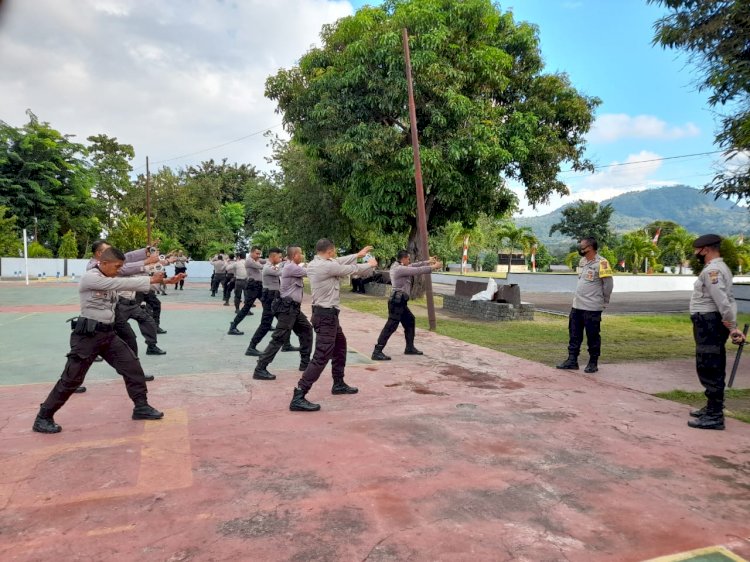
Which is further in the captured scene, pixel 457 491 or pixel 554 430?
pixel 554 430

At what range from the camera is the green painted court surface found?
285 inches

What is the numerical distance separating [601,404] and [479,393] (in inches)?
53.3

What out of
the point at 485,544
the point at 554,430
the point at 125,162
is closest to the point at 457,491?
the point at 485,544

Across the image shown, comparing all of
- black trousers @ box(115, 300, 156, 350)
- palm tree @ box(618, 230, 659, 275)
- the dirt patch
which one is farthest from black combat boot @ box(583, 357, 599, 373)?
palm tree @ box(618, 230, 659, 275)

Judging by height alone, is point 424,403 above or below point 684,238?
below

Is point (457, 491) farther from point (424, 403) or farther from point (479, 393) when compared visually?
point (479, 393)

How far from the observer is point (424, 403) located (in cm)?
579

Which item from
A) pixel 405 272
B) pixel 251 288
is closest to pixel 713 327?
pixel 405 272

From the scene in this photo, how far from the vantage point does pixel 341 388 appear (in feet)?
20.4

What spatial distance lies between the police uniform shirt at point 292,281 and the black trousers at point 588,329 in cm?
405

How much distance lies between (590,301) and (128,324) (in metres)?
6.25

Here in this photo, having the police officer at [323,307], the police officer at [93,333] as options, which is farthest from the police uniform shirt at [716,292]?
the police officer at [93,333]

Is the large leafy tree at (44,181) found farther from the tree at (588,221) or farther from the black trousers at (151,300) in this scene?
the tree at (588,221)

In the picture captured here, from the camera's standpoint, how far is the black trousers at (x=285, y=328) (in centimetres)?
686
